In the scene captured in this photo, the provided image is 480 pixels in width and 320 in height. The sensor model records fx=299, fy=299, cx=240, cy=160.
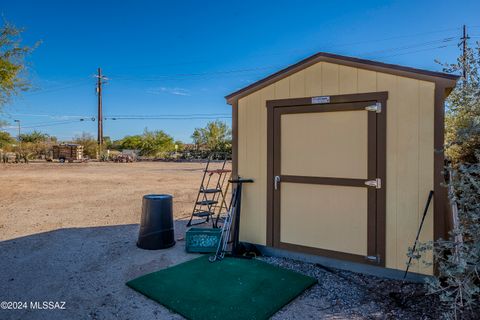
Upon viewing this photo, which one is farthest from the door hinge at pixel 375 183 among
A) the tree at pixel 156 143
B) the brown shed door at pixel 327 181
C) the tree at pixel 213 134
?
the tree at pixel 156 143

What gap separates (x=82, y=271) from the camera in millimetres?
3369

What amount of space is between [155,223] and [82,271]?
1.04 metres

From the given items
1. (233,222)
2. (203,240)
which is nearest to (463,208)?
(233,222)

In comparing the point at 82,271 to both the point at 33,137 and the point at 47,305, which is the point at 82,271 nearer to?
the point at 47,305

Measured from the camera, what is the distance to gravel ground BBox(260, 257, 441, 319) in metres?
2.45

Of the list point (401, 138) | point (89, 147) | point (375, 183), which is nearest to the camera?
point (401, 138)

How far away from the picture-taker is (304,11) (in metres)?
7.96

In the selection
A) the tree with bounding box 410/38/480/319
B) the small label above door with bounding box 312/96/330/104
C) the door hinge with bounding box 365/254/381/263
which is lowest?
the door hinge with bounding box 365/254/381/263

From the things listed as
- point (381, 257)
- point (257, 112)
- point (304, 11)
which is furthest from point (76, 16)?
point (381, 257)

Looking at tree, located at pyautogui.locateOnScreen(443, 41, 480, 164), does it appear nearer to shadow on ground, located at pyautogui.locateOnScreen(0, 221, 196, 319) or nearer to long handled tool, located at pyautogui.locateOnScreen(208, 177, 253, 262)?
long handled tool, located at pyautogui.locateOnScreen(208, 177, 253, 262)

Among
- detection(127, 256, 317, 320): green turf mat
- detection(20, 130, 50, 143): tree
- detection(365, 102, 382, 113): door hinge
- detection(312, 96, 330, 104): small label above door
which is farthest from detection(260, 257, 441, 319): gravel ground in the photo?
detection(20, 130, 50, 143): tree

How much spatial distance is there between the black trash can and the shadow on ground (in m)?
0.14

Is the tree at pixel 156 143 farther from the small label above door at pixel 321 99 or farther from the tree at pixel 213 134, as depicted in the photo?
the small label above door at pixel 321 99

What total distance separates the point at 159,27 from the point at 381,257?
13860mm
